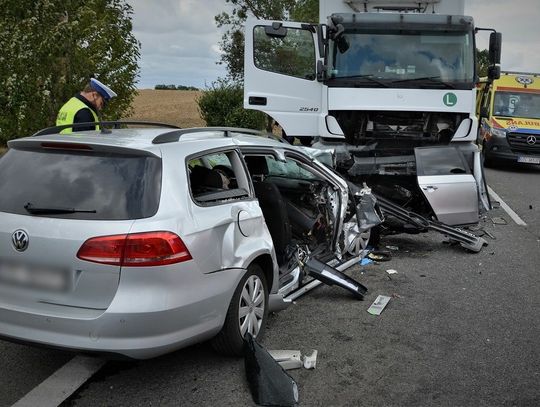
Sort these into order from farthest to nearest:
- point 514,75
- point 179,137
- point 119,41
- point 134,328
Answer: point 514,75, point 119,41, point 179,137, point 134,328

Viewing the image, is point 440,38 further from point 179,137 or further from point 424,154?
point 179,137

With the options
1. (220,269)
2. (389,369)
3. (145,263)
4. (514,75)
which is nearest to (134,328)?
(145,263)

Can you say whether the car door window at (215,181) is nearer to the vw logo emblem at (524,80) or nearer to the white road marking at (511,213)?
the white road marking at (511,213)

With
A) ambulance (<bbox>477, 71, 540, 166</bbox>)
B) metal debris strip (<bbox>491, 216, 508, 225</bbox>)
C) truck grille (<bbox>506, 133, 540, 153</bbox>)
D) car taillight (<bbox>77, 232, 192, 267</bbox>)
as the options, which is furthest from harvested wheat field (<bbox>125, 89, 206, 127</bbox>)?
car taillight (<bbox>77, 232, 192, 267</bbox>)

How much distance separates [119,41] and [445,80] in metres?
5.88

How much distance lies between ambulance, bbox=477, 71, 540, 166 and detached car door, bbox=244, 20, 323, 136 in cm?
857

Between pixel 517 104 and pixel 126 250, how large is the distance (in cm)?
1701

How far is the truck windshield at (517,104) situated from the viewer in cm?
1769

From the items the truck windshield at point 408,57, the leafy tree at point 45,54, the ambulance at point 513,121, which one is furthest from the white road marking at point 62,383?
the ambulance at point 513,121

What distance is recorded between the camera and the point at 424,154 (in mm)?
7949

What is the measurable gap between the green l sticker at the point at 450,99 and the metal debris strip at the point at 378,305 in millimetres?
4934

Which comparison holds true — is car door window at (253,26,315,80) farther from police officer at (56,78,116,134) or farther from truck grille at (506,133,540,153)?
truck grille at (506,133,540,153)

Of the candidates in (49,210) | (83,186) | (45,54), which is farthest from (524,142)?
(49,210)

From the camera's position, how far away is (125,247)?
3312 millimetres
